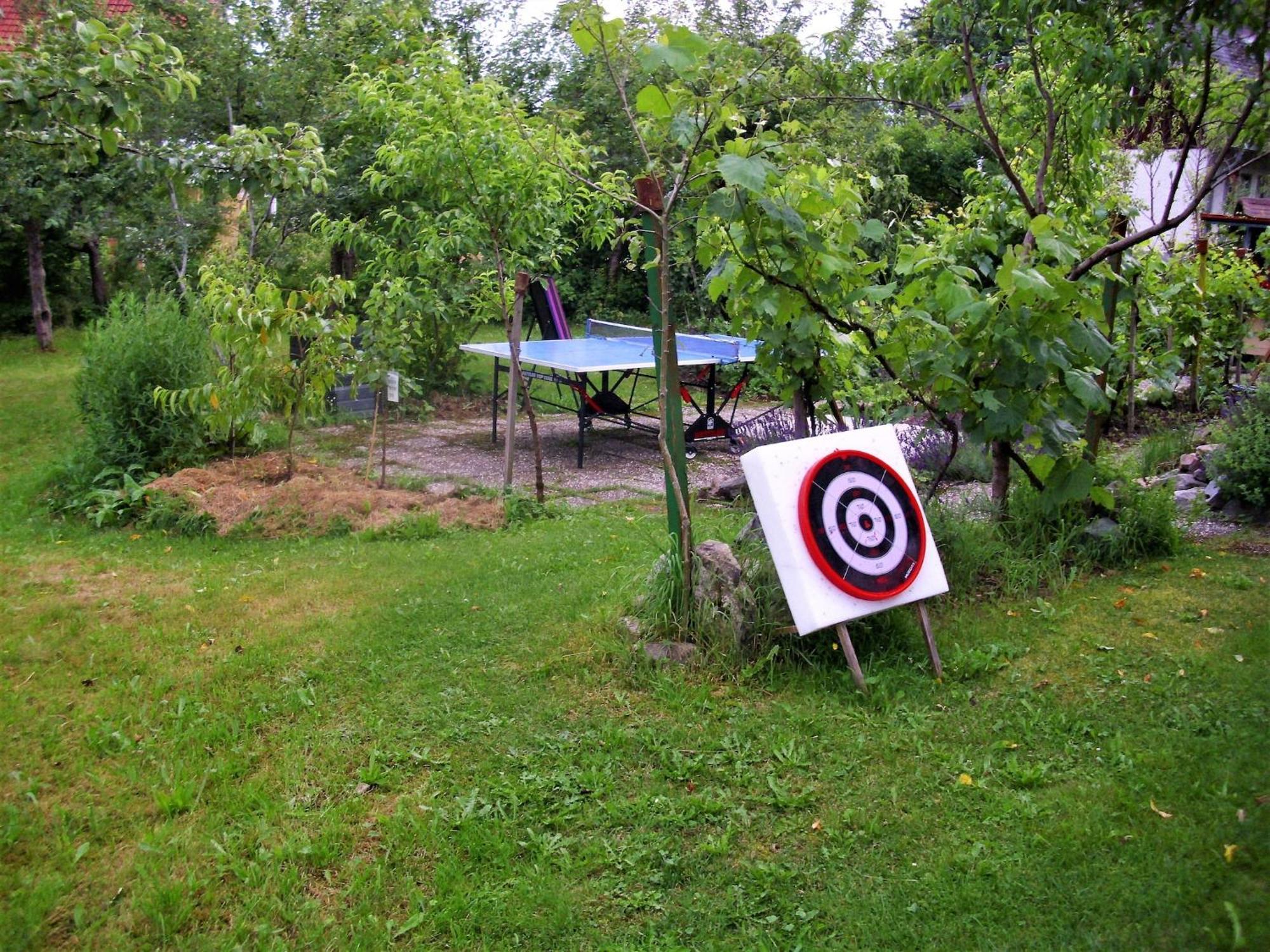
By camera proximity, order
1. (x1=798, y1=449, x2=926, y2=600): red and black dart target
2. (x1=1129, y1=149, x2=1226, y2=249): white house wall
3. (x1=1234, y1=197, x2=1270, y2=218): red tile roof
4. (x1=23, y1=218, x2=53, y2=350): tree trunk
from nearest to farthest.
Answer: (x1=798, y1=449, x2=926, y2=600): red and black dart target, (x1=1129, y1=149, x2=1226, y2=249): white house wall, (x1=23, y1=218, x2=53, y2=350): tree trunk, (x1=1234, y1=197, x2=1270, y2=218): red tile roof

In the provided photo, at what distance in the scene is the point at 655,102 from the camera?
155 inches

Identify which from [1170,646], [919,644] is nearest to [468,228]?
[919,644]

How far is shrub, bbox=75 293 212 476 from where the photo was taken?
26.3 ft

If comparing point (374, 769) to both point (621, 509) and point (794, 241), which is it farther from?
point (621, 509)

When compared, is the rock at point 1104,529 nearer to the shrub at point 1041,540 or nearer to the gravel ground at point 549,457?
the shrub at point 1041,540

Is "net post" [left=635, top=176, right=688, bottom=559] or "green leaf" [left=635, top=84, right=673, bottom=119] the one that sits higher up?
"green leaf" [left=635, top=84, right=673, bottom=119]

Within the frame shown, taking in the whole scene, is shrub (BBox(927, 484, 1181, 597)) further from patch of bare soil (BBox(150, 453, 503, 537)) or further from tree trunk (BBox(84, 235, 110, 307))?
tree trunk (BBox(84, 235, 110, 307))

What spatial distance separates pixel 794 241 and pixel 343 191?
8401 mm

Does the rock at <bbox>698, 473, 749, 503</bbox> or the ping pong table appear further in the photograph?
the ping pong table

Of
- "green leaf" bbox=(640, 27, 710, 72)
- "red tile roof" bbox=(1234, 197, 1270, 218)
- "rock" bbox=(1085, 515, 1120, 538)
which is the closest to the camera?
"green leaf" bbox=(640, 27, 710, 72)

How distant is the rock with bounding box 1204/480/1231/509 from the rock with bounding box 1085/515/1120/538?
120 cm

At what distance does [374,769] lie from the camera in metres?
3.54

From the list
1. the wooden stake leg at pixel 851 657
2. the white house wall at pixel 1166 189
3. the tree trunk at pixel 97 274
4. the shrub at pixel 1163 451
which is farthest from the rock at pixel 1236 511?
the tree trunk at pixel 97 274

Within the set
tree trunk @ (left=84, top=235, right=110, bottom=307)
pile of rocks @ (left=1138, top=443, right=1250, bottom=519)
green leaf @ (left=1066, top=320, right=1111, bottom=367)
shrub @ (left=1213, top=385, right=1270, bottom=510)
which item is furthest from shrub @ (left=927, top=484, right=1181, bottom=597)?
tree trunk @ (left=84, top=235, right=110, bottom=307)
